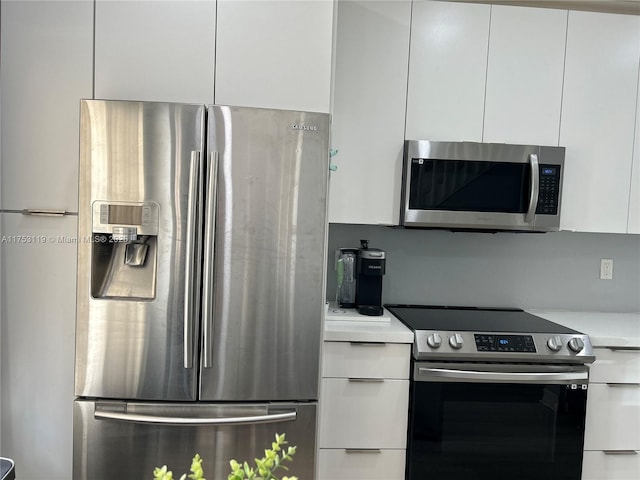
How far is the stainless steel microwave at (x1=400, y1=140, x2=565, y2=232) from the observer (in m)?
2.35

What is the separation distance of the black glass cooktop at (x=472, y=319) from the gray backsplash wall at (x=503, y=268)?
101mm

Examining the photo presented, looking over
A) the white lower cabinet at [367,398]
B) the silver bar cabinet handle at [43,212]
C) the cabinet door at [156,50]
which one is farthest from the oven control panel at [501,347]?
the silver bar cabinet handle at [43,212]

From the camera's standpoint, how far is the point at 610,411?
7.25 ft

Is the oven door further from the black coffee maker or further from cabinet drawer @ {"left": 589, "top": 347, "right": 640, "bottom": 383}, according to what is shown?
the black coffee maker

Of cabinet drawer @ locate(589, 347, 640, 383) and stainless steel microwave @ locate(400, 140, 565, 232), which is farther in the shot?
stainless steel microwave @ locate(400, 140, 565, 232)

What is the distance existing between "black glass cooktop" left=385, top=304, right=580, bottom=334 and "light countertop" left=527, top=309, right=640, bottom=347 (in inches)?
4.3

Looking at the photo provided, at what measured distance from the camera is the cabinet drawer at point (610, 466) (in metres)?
2.22

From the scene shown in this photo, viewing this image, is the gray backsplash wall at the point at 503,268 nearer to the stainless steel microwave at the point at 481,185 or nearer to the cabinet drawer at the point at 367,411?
the stainless steel microwave at the point at 481,185

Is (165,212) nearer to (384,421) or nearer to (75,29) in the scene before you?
(75,29)

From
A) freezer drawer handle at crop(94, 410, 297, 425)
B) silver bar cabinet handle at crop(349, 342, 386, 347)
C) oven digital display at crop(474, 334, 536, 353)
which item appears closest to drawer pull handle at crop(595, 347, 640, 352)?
oven digital display at crop(474, 334, 536, 353)

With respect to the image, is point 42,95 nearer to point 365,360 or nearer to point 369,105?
point 369,105

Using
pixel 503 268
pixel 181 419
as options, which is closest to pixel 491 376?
pixel 503 268

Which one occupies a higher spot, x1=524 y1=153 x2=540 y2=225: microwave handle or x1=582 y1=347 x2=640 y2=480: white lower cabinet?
x1=524 y1=153 x2=540 y2=225: microwave handle

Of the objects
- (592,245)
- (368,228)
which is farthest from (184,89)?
(592,245)
